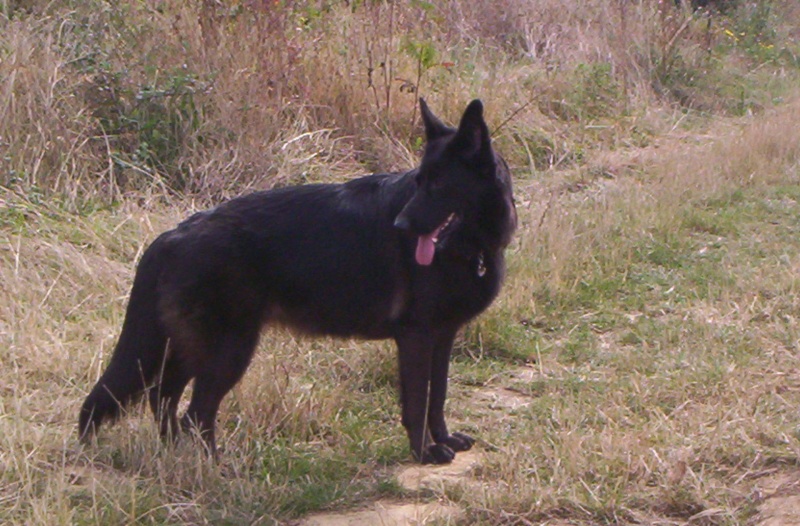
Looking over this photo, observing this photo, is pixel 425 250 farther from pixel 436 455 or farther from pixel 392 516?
pixel 392 516

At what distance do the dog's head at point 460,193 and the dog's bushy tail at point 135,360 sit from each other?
1.00 meters

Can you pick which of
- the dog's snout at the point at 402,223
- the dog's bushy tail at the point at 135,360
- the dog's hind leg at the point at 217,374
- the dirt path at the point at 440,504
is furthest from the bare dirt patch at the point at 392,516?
the dog's snout at the point at 402,223

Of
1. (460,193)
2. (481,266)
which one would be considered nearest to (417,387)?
(481,266)

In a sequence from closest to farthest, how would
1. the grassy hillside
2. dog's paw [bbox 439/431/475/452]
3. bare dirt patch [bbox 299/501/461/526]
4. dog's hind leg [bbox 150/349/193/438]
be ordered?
1. bare dirt patch [bbox 299/501/461/526]
2. the grassy hillside
3. dog's hind leg [bbox 150/349/193/438]
4. dog's paw [bbox 439/431/475/452]

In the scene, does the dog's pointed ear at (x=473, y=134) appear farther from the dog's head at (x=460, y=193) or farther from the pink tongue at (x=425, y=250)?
the pink tongue at (x=425, y=250)

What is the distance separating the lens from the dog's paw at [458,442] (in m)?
4.33

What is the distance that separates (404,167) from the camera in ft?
27.2

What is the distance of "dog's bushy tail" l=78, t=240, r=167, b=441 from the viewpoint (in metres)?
3.94

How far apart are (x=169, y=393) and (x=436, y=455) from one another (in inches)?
44.2

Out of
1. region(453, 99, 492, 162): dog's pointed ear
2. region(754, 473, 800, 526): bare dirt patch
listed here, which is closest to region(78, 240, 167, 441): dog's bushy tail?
region(453, 99, 492, 162): dog's pointed ear

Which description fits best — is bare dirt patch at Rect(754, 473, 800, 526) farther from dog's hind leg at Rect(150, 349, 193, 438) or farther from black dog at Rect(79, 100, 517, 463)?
dog's hind leg at Rect(150, 349, 193, 438)

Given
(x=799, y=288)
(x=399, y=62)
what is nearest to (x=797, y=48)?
(x=399, y=62)

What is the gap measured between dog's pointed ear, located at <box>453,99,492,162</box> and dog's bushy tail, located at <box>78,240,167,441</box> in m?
1.25

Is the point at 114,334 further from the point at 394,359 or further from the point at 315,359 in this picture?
the point at 394,359
